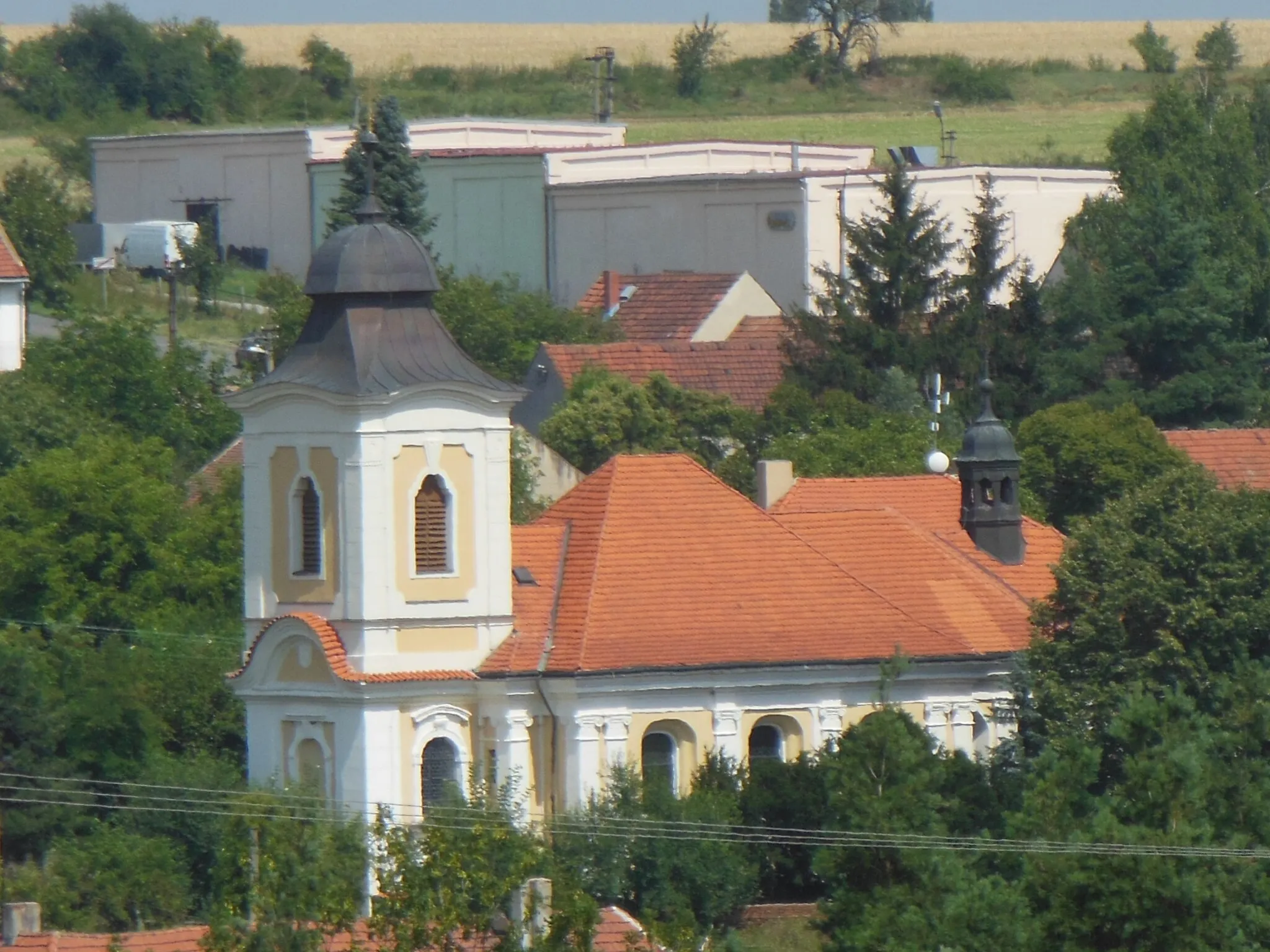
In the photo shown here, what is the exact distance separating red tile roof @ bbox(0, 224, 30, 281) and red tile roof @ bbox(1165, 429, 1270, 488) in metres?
21.1

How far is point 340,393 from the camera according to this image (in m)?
49.8

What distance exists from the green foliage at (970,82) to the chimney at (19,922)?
78293mm

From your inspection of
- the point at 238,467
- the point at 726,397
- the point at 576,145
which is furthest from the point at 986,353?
the point at 576,145

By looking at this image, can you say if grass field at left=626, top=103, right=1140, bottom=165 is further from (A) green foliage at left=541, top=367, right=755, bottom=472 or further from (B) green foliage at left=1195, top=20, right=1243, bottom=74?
(A) green foliage at left=541, top=367, right=755, bottom=472

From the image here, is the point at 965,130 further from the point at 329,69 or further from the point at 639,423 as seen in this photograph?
the point at 639,423

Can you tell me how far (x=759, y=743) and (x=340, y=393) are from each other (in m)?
7.04

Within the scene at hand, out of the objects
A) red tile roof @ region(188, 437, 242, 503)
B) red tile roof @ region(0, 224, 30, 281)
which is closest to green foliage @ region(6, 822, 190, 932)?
red tile roof @ region(188, 437, 242, 503)

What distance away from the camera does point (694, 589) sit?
172ft

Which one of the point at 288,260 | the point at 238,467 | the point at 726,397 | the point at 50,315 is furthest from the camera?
the point at 288,260

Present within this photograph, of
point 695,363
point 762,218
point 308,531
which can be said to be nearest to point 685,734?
point 308,531

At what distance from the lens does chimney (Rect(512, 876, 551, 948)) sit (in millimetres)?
36625

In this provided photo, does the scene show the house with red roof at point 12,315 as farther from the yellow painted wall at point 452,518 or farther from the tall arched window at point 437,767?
the tall arched window at point 437,767

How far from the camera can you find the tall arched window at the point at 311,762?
50406 millimetres

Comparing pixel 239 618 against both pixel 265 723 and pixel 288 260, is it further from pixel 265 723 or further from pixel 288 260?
pixel 288 260
